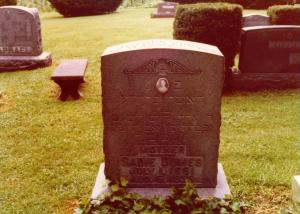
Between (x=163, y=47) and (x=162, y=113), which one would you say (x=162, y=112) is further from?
(x=163, y=47)

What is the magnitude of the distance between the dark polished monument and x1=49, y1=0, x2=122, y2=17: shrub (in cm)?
1949

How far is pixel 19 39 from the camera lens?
9844 millimetres

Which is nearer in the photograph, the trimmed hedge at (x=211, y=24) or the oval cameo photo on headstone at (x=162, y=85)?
the oval cameo photo on headstone at (x=162, y=85)

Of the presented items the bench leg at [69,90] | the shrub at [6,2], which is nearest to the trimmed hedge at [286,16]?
the bench leg at [69,90]

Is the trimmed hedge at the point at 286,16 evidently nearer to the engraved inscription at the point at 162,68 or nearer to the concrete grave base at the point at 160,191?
the concrete grave base at the point at 160,191

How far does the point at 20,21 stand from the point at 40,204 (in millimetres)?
6294

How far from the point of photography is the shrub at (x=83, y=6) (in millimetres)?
22438

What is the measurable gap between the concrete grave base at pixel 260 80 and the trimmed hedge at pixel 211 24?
571mm

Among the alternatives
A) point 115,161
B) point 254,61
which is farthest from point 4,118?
point 254,61

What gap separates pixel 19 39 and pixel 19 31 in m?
0.18

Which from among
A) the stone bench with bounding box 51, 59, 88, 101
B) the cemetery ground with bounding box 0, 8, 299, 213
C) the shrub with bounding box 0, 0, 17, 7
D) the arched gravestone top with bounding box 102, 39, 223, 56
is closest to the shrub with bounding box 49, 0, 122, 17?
the shrub with bounding box 0, 0, 17, 7

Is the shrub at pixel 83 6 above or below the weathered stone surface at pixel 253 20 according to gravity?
below

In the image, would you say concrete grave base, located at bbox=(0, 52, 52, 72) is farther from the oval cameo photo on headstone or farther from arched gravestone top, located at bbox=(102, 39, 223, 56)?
the oval cameo photo on headstone

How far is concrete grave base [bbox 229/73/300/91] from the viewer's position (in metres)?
8.24
